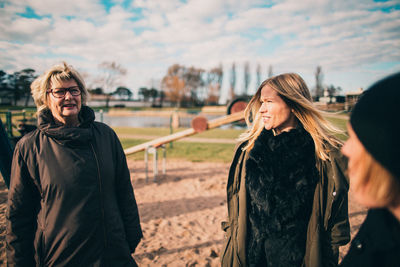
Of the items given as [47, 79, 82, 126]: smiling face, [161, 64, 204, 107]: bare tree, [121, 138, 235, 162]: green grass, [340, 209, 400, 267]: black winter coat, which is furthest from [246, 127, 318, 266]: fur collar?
[161, 64, 204, 107]: bare tree

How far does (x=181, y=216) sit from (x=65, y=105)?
3439 millimetres

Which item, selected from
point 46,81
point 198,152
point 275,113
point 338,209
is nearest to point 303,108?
point 275,113

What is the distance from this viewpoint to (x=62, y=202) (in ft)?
4.99

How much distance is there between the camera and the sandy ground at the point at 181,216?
10.5ft

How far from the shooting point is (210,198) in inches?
213

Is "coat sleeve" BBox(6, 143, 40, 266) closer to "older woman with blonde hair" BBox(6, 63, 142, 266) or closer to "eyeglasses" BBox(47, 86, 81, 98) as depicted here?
"older woman with blonde hair" BBox(6, 63, 142, 266)

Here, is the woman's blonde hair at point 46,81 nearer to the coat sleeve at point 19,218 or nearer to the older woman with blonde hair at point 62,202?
the older woman with blonde hair at point 62,202

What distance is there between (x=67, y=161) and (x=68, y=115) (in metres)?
0.46

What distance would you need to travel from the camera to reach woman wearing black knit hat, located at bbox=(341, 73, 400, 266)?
27.5 inches

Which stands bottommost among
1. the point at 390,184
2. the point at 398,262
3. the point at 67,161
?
the point at 398,262

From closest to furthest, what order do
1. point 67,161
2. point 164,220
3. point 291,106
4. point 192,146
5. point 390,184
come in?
point 390,184
point 67,161
point 291,106
point 164,220
point 192,146

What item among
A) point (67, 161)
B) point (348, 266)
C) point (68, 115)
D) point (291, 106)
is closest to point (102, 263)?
point (67, 161)

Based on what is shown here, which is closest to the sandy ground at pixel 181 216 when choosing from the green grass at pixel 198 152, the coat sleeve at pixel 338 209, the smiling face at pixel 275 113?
the green grass at pixel 198 152

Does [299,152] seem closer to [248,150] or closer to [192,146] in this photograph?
[248,150]
